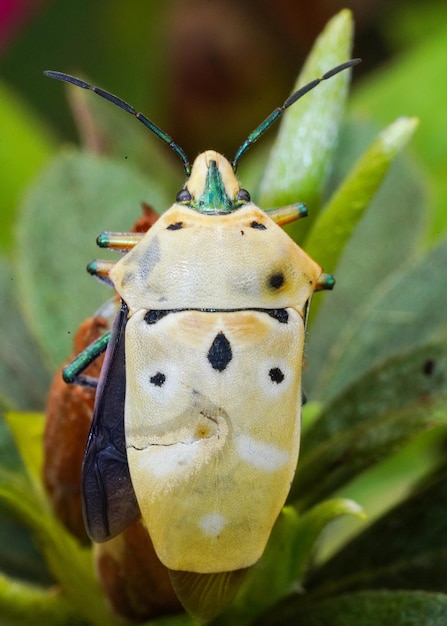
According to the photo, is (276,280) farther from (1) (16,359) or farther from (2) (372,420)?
(1) (16,359)

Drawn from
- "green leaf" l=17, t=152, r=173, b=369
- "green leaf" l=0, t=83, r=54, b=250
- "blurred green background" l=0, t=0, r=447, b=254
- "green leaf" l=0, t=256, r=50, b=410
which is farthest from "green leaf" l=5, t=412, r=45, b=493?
"blurred green background" l=0, t=0, r=447, b=254

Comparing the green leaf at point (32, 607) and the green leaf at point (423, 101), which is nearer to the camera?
the green leaf at point (32, 607)

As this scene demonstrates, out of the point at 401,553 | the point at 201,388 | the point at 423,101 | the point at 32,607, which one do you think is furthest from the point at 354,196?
the point at 423,101

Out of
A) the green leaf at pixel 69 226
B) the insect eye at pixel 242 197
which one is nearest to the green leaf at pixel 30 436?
the green leaf at pixel 69 226

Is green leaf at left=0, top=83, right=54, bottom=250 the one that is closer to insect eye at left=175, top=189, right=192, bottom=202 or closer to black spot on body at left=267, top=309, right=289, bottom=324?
insect eye at left=175, top=189, right=192, bottom=202

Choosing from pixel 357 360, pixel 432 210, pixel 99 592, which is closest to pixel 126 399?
pixel 99 592

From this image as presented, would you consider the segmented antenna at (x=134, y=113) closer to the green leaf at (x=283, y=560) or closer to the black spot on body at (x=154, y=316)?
the black spot on body at (x=154, y=316)

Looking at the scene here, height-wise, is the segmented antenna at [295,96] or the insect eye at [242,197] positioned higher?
the segmented antenna at [295,96]

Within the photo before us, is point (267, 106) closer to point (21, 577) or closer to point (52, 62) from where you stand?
point (52, 62)
